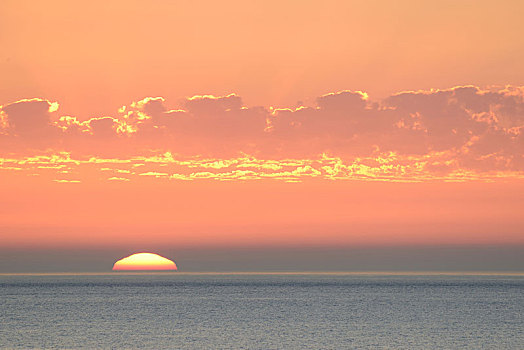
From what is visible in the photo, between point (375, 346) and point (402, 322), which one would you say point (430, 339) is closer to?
point (375, 346)

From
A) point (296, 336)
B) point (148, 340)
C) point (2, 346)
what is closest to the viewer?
point (2, 346)

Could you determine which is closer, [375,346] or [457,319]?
[375,346]

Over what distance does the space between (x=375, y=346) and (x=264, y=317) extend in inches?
1825

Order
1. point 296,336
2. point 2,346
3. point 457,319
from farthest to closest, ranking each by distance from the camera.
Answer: point 457,319, point 296,336, point 2,346

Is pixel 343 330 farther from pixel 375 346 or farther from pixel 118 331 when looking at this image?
pixel 118 331

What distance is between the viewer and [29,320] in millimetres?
103812

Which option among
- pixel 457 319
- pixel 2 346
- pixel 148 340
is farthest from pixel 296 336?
pixel 457 319

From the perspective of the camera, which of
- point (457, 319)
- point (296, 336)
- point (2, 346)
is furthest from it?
point (457, 319)

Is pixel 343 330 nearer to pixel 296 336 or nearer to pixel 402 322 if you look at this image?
pixel 296 336

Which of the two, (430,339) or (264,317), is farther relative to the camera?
(264,317)

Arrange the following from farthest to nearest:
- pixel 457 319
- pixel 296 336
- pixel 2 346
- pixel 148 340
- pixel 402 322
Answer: pixel 457 319 → pixel 402 322 → pixel 296 336 → pixel 148 340 → pixel 2 346

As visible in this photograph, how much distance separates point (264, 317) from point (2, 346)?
52.6 meters

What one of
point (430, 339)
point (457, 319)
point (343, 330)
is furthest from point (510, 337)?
point (457, 319)

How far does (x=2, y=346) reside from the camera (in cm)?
6825
